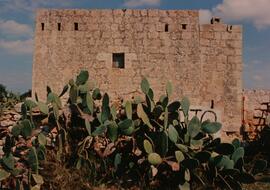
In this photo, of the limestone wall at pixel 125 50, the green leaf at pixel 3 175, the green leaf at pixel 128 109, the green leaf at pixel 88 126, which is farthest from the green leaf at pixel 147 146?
the limestone wall at pixel 125 50

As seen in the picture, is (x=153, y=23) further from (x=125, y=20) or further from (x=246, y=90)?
(x=246, y=90)

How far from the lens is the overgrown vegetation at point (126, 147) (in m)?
6.75

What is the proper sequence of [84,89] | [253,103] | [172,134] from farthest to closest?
[253,103], [84,89], [172,134]

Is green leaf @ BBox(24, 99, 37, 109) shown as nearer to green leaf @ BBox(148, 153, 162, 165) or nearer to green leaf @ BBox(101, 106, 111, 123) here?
green leaf @ BBox(101, 106, 111, 123)

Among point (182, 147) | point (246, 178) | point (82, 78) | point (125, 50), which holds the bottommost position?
point (246, 178)

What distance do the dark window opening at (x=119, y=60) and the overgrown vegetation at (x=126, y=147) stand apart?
11.9 ft

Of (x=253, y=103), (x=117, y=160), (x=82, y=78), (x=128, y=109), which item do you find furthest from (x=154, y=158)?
(x=253, y=103)

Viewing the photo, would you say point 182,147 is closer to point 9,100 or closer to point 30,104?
point 30,104

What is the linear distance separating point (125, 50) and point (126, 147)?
4211 mm

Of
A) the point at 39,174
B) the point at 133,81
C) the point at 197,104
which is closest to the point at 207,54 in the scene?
the point at 197,104

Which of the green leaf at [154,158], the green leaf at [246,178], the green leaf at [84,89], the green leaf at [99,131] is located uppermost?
the green leaf at [84,89]

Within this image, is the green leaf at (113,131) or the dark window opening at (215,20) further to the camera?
the dark window opening at (215,20)

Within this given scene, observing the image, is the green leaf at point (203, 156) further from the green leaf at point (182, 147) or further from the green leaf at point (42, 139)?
the green leaf at point (42, 139)

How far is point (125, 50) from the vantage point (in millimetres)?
10922
